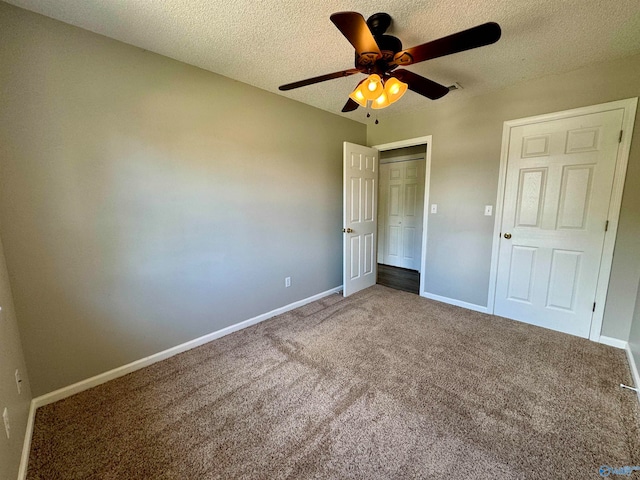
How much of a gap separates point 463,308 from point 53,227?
3.75 metres

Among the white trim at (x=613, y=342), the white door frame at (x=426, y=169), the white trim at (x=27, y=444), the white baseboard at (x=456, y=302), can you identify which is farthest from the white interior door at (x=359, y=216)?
the white trim at (x=27, y=444)

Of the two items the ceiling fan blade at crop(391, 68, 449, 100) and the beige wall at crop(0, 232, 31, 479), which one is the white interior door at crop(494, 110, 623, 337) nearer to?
Answer: the ceiling fan blade at crop(391, 68, 449, 100)

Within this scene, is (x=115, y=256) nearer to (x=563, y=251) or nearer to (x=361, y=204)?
(x=361, y=204)

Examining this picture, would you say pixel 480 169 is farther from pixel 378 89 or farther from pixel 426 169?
pixel 378 89

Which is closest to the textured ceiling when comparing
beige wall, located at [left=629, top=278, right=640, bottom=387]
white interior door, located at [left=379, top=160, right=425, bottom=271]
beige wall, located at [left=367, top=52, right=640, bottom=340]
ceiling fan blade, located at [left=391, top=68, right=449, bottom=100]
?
beige wall, located at [left=367, top=52, right=640, bottom=340]

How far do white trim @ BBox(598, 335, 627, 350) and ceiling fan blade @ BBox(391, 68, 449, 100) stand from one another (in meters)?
2.56

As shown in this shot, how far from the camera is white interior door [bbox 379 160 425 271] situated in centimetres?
468

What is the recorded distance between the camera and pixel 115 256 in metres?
1.83

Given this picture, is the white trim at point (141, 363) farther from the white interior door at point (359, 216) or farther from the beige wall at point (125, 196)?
the white interior door at point (359, 216)

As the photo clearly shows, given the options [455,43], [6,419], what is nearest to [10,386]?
[6,419]

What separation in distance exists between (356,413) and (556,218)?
8.20 feet

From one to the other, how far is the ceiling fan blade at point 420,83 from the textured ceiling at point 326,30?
1.07ft

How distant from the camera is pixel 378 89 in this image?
1.53 m

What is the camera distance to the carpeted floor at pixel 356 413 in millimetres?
1257
